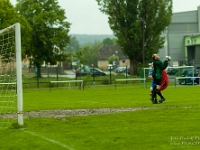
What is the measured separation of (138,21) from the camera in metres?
60.9

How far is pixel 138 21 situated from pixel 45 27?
49.7 ft

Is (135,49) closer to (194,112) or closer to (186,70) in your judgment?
(186,70)

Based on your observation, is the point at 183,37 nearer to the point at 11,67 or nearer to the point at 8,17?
the point at 8,17

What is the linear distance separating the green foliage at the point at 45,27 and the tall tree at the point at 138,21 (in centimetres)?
1038

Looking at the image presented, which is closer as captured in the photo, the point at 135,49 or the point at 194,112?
the point at 194,112

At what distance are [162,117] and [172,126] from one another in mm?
1993

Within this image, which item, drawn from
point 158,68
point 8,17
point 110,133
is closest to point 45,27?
point 8,17

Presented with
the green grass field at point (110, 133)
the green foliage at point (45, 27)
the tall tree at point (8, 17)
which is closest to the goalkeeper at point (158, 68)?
the green grass field at point (110, 133)

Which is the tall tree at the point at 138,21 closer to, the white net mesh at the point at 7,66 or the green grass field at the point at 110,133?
the white net mesh at the point at 7,66

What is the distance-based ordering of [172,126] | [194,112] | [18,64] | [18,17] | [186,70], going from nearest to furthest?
[172,126] → [18,64] → [194,112] → [186,70] → [18,17]

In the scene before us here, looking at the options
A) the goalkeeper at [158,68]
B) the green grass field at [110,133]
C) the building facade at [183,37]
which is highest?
the building facade at [183,37]

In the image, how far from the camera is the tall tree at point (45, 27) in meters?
68.6

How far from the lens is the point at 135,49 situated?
201 feet

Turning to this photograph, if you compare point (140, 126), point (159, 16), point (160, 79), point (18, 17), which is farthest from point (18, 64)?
point (159, 16)
